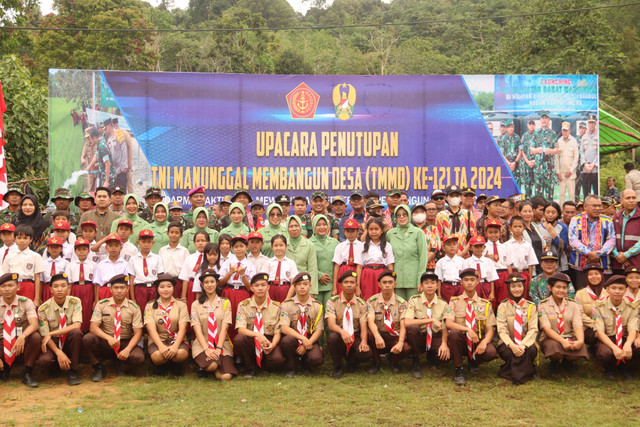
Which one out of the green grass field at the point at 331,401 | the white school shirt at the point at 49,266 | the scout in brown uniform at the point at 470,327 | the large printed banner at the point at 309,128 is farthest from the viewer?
the large printed banner at the point at 309,128

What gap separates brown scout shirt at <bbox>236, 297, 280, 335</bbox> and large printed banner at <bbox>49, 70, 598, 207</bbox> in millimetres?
3967

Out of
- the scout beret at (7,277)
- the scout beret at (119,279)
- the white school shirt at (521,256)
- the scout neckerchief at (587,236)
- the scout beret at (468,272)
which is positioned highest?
the scout neckerchief at (587,236)

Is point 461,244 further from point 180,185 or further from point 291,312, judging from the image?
point 180,185

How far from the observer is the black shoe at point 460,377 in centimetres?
658

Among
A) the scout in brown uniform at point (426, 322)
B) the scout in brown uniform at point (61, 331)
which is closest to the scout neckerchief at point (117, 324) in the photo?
the scout in brown uniform at point (61, 331)

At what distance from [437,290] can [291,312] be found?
5.72 ft

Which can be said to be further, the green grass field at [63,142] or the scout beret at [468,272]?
the green grass field at [63,142]

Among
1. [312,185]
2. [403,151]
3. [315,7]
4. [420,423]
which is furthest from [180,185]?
[315,7]

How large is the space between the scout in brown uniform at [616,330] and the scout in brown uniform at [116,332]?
4890 mm

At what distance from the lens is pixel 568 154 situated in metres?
10.9

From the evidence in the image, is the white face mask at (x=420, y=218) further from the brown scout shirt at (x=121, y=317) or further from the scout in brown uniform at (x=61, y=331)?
the scout in brown uniform at (x=61, y=331)

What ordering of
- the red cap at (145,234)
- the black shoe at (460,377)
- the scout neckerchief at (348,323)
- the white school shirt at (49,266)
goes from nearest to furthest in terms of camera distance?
the black shoe at (460,377), the scout neckerchief at (348,323), the white school shirt at (49,266), the red cap at (145,234)

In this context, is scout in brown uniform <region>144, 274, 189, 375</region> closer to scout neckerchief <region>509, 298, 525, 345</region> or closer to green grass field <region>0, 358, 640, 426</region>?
green grass field <region>0, 358, 640, 426</region>

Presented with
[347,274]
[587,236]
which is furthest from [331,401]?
[587,236]
